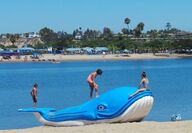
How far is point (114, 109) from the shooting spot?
1975 centimetres

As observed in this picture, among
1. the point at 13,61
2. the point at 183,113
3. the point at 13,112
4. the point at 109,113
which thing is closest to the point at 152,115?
the point at 183,113

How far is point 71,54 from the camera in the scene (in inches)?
7633

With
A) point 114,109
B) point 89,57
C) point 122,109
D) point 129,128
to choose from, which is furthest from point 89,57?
point 129,128

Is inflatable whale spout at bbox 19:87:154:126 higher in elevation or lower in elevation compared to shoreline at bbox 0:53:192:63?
higher

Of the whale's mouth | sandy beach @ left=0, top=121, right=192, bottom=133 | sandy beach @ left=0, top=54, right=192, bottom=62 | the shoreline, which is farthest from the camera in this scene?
sandy beach @ left=0, top=54, right=192, bottom=62

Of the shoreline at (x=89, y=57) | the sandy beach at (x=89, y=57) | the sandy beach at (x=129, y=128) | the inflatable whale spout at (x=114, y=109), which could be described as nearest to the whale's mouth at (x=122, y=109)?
the inflatable whale spout at (x=114, y=109)

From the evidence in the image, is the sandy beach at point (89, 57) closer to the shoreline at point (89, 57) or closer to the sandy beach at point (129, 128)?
the shoreline at point (89, 57)

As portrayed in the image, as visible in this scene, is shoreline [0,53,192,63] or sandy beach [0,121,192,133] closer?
sandy beach [0,121,192,133]

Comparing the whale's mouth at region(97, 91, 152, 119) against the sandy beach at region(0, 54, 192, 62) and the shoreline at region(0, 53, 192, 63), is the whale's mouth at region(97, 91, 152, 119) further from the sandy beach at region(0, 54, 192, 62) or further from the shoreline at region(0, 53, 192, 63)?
the sandy beach at region(0, 54, 192, 62)

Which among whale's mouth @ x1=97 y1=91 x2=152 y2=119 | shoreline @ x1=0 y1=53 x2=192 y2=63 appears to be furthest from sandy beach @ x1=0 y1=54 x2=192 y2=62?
whale's mouth @ x1=97 y1=91 x2=152 y2=119

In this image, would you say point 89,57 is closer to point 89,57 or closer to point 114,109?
point 89,57

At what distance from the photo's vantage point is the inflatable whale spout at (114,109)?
19.6 meters

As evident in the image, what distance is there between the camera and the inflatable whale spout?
64.3 feet

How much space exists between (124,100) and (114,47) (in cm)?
18001
